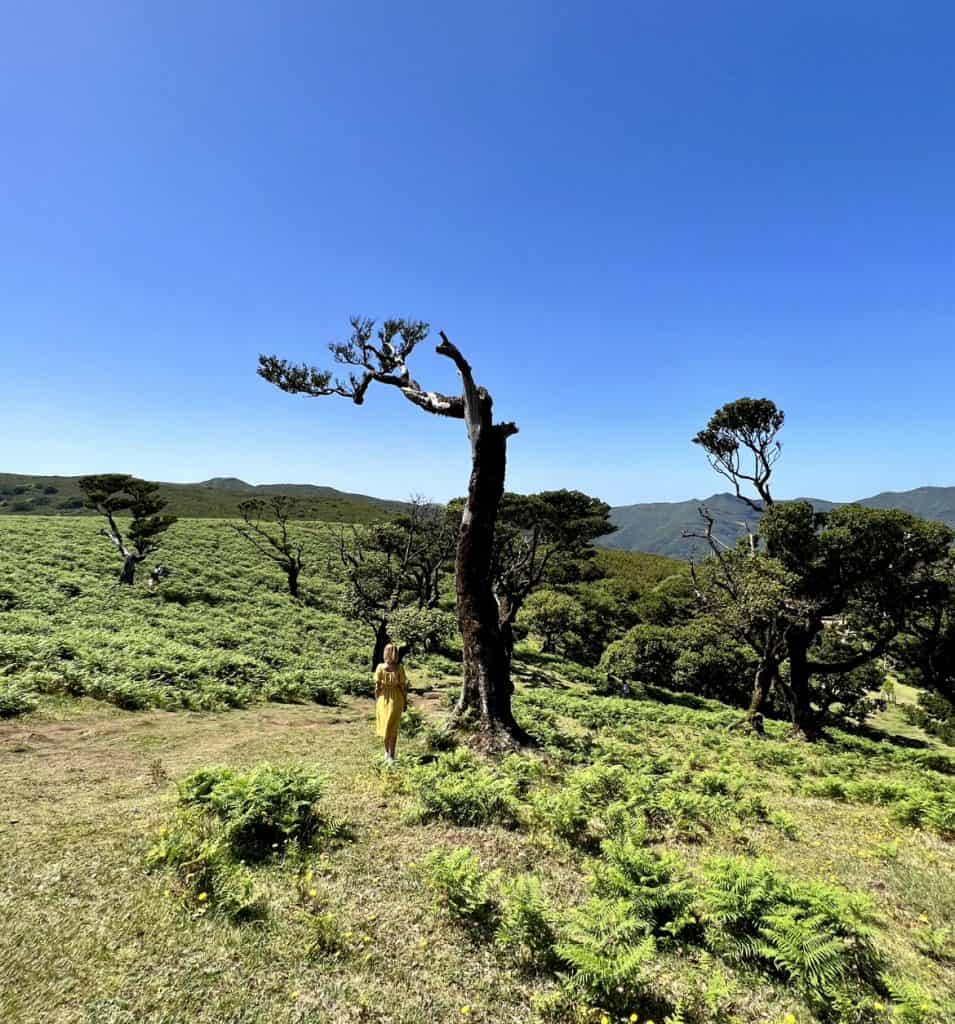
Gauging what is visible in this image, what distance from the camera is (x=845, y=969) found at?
4527 millimetres

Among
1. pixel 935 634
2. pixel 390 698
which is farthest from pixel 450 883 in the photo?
pixel 935 634

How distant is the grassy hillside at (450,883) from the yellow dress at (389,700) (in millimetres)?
690

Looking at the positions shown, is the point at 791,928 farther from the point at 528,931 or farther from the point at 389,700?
the point at 389,700

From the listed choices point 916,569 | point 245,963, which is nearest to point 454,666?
point 916,569

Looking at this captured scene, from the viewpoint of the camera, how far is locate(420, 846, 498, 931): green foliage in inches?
198

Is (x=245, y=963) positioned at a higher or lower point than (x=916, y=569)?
lower

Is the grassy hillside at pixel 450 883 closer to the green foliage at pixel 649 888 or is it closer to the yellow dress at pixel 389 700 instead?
the green foliage at pixel 649 888

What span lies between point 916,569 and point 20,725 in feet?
97.4

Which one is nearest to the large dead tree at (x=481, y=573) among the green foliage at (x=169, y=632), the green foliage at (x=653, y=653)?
the green foliage at (x=169, y=632)

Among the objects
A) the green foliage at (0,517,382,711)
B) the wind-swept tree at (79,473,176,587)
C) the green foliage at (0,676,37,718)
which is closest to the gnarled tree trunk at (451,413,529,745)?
the green foliage at (0,517,382,711)

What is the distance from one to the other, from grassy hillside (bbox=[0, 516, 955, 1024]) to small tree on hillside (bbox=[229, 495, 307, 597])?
28448 mm

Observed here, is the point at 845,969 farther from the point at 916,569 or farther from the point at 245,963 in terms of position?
the point at 916,569

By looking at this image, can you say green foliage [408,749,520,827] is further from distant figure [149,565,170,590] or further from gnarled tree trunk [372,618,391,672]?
distant figure [149,565,170,590]

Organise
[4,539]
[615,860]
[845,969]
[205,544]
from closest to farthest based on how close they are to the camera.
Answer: [845,969] → [615,860] → [4,539] → [205,544]
